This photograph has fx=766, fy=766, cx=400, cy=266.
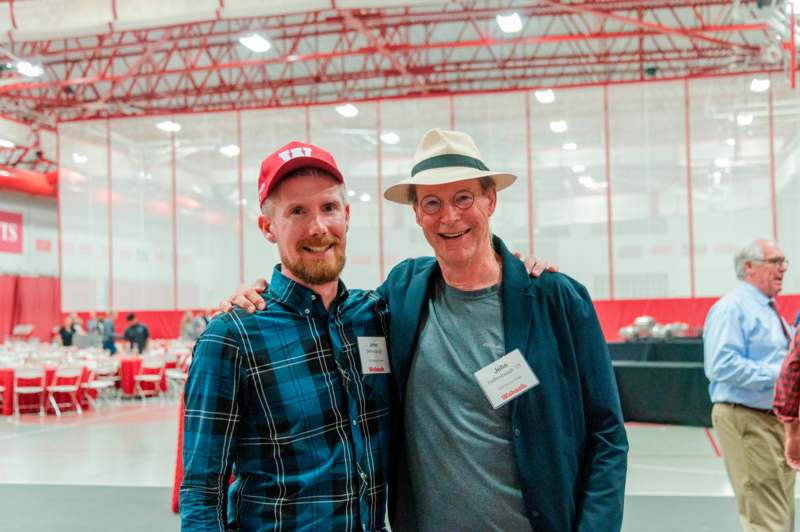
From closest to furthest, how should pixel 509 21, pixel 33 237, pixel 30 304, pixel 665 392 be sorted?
pixel 665 392
pixel 509 21
pixel 30 304
pixel 33 237

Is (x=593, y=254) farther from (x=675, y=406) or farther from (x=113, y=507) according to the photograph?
(x=113, y=507)

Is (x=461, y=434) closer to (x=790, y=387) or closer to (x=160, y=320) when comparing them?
(x=790, y=387)

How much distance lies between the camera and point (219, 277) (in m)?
19.5

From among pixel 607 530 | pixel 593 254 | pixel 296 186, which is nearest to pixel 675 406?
pixel 607 530

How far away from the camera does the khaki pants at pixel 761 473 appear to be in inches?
149

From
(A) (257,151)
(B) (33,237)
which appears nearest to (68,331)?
(A) (257,151)

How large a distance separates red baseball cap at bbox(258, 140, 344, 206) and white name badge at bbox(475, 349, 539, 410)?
1.98ft

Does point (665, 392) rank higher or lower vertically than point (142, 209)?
lower

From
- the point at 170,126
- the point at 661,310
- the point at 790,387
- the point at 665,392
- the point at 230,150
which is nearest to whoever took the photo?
the point at 790,387

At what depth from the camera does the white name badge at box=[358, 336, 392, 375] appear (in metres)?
1.84

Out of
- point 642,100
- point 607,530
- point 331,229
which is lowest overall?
point 607,530

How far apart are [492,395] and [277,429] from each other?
1.63 ft

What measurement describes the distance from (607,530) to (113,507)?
488 cm

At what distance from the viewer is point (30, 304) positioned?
25.8m
